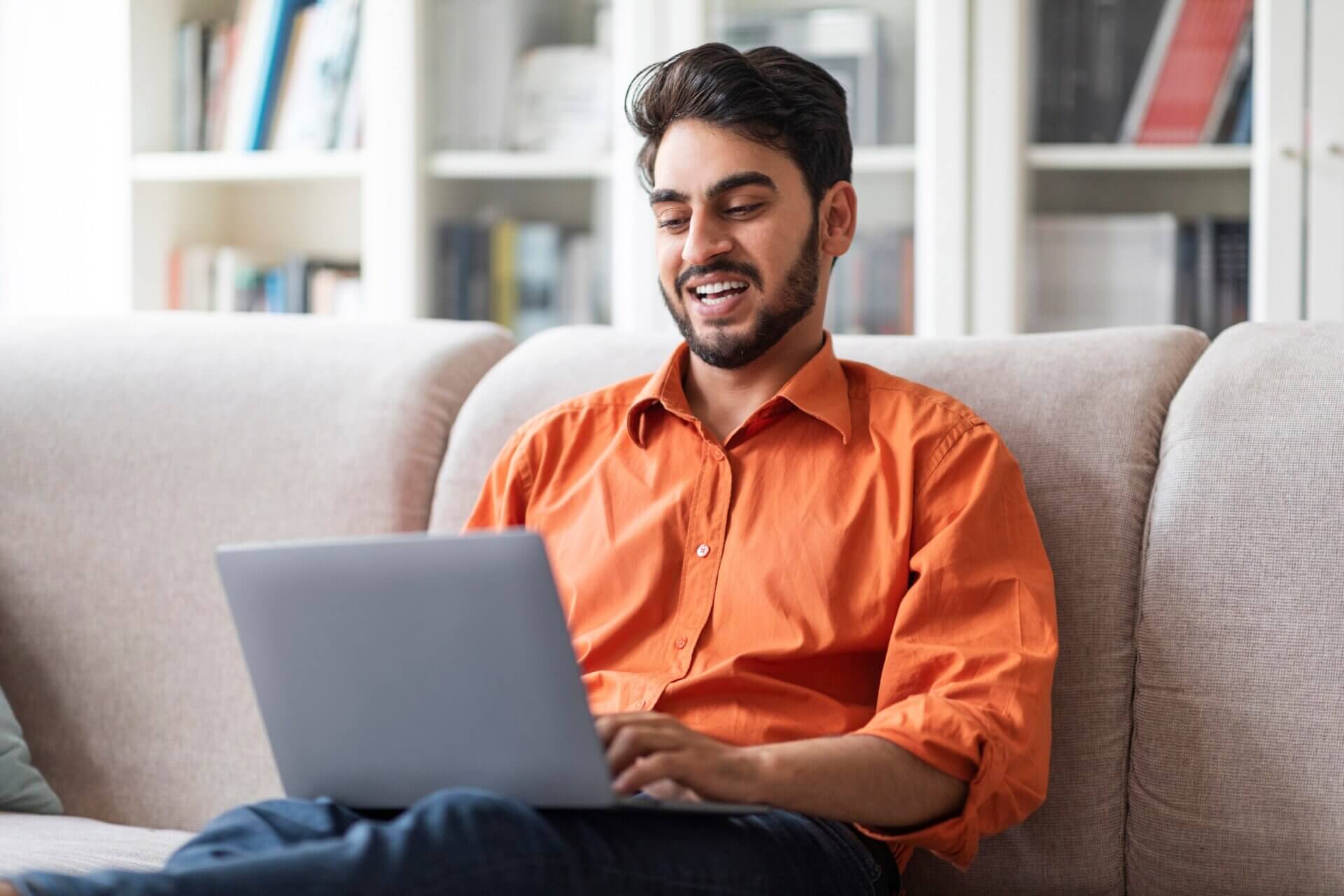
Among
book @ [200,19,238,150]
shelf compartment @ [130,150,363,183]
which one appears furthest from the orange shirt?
book @ [200,19,238,150]

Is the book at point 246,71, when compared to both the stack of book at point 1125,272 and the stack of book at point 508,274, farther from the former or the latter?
the stack of book at point 1125,272

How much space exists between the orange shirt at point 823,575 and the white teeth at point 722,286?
9cm

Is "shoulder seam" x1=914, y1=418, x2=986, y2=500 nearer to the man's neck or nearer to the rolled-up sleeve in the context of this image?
the rolled-up sleeve

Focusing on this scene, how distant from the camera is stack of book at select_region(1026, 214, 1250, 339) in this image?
233 cm

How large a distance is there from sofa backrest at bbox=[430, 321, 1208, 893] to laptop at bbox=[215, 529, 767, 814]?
419 millimetres

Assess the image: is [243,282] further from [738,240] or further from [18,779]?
[738,240]

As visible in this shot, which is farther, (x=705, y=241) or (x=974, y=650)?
(x=705, y=241)

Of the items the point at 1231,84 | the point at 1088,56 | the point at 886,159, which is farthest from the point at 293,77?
the point at 1231,84

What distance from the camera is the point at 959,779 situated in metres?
1.18

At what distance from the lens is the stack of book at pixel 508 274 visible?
2.62 metres

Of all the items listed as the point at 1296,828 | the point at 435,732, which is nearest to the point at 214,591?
the point at 435,732

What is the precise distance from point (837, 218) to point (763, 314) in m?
0.15

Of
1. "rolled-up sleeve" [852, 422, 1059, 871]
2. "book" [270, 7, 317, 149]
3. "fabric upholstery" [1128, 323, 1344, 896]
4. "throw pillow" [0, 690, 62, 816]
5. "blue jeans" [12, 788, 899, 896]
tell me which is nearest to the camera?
"blue jeans" [12, 788, 899, 896]

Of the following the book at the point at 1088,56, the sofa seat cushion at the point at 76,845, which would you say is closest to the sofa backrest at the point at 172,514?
the sofa seat cushion at the point at 76,845
